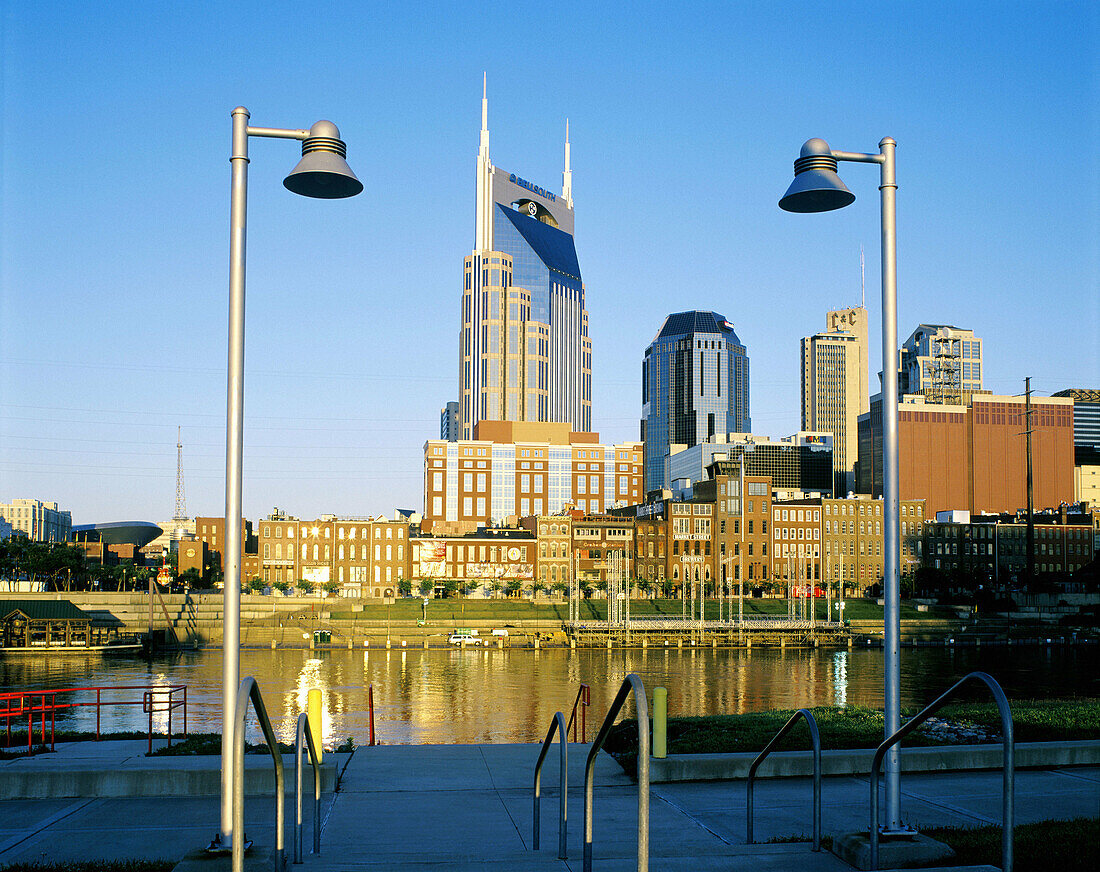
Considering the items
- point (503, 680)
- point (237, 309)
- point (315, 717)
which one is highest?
point (237, 309)

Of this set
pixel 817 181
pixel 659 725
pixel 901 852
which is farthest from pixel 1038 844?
pixel 817 181

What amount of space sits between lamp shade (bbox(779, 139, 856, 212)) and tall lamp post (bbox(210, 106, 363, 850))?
5.29m

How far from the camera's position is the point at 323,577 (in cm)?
16162

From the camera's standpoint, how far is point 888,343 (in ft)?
41.2

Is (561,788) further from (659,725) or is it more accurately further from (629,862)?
(659,725)

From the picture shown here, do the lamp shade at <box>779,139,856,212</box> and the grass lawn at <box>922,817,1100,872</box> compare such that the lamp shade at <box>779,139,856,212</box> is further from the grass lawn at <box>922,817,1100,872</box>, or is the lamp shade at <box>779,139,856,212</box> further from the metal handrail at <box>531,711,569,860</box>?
the grass lawn at <box>922,817,1100,872</box>

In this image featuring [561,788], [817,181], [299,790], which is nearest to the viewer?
[299,790]

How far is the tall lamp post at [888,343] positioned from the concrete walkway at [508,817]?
72.3 inches

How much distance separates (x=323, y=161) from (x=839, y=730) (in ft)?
49.1

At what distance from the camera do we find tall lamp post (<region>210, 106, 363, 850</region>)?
11.1 meters

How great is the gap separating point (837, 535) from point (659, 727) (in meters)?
157

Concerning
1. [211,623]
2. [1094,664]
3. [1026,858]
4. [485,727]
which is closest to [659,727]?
[1026,858]

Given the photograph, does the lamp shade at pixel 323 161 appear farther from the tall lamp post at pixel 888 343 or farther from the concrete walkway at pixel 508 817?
the concrete walkway at pixel 508 817

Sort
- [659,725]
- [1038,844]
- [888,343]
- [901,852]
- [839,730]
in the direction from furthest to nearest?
[839,730]
[659,725]
[888,343]
[901,852]
[1038,844]
